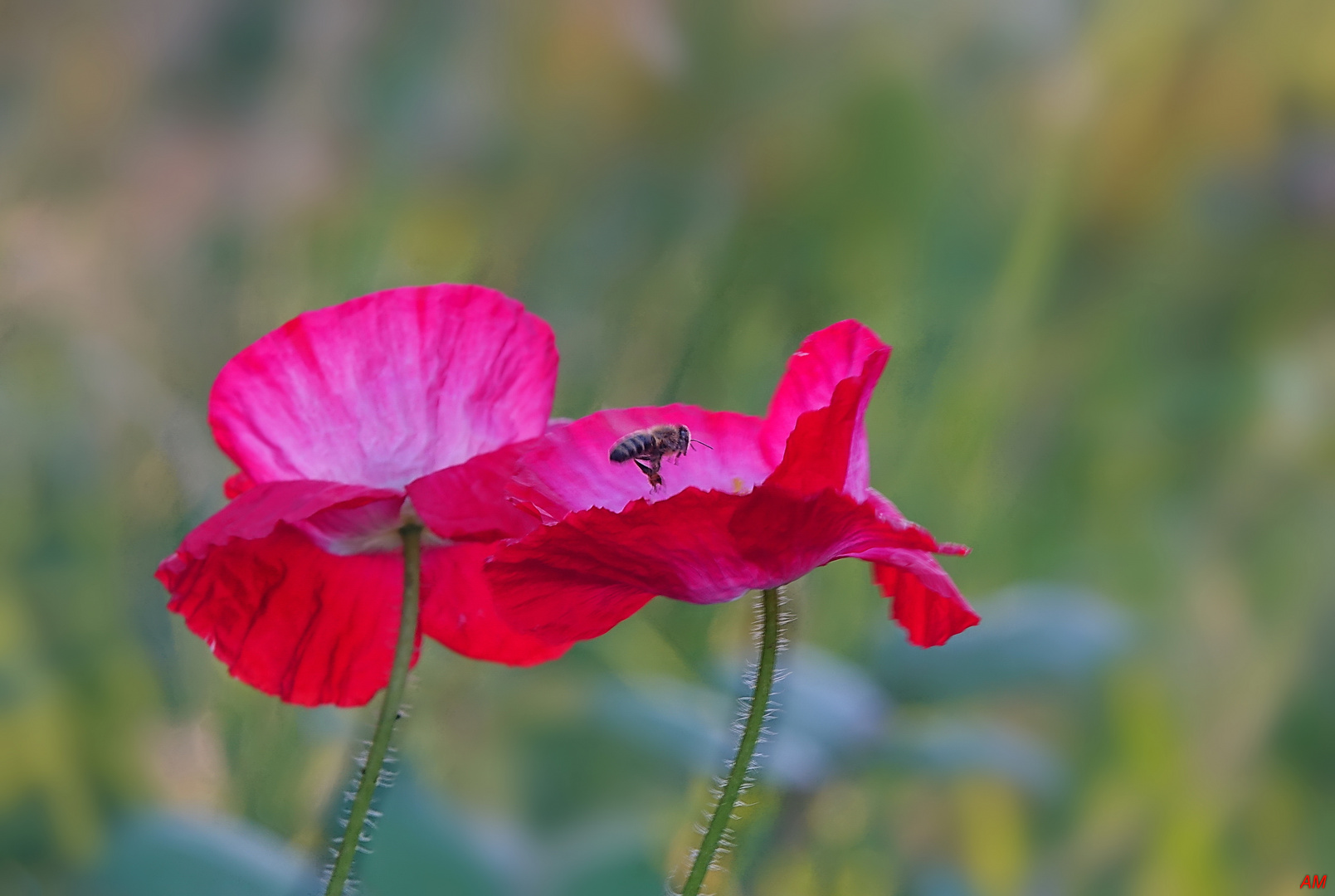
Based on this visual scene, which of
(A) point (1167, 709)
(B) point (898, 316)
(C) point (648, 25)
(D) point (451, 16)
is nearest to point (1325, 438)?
(A) point (1167, 709)

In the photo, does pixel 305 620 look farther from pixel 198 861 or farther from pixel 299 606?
pixel 198 861

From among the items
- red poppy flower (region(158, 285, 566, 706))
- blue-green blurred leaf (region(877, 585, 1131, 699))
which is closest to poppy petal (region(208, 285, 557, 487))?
red poppy flower (region(158, 285, 566, 706))

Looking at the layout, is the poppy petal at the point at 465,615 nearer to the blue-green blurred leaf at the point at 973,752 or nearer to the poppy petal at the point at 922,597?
the poppy petal at the point at 922,597

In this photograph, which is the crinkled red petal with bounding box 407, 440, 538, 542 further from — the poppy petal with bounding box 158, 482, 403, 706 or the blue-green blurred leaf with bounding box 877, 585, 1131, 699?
the blue-green blurred leaf with bounding box 877, 585, 1131, 699

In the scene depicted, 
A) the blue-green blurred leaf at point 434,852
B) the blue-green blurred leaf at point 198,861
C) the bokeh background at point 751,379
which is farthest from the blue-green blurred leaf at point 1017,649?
the blue-green blurred leaf at point 198,861

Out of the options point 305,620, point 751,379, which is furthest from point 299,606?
point 751,379

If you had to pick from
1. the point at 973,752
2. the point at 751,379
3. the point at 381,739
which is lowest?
the point at 381,739
